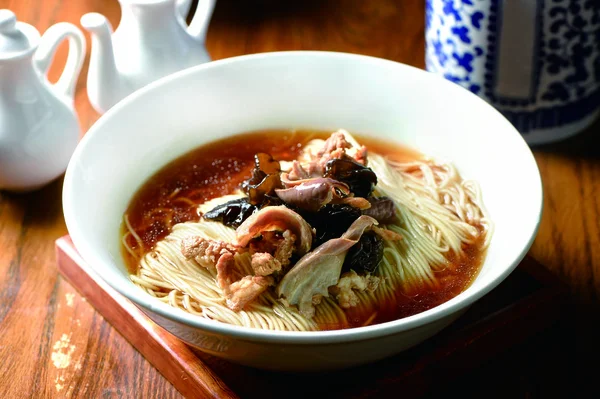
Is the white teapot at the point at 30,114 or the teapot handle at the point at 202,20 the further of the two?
the teapot handle at the point at 202,20

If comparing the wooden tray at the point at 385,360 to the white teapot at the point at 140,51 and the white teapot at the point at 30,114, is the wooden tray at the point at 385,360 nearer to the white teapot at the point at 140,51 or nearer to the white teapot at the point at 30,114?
the white teapot at the point at 30,114

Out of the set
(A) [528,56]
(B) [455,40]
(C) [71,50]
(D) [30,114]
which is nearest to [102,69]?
(C) [71,50]

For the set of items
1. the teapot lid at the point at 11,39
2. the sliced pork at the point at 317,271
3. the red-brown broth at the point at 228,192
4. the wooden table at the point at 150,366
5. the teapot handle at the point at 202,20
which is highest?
the teapot lid at the point at 11,39

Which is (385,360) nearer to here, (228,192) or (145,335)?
(145,335)

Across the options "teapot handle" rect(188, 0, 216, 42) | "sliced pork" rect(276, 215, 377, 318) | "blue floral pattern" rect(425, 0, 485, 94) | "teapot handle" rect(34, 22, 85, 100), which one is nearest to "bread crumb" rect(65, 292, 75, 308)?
"sliced pork" rect(276, 215, 377, 318)

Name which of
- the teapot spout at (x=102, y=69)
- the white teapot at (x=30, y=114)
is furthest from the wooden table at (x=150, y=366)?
the teapot spout at (x=102, y=69)

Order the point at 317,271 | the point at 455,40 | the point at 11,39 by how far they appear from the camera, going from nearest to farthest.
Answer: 1. the point at 317,271
2. the point at 11,39
3. the point at 455,40
